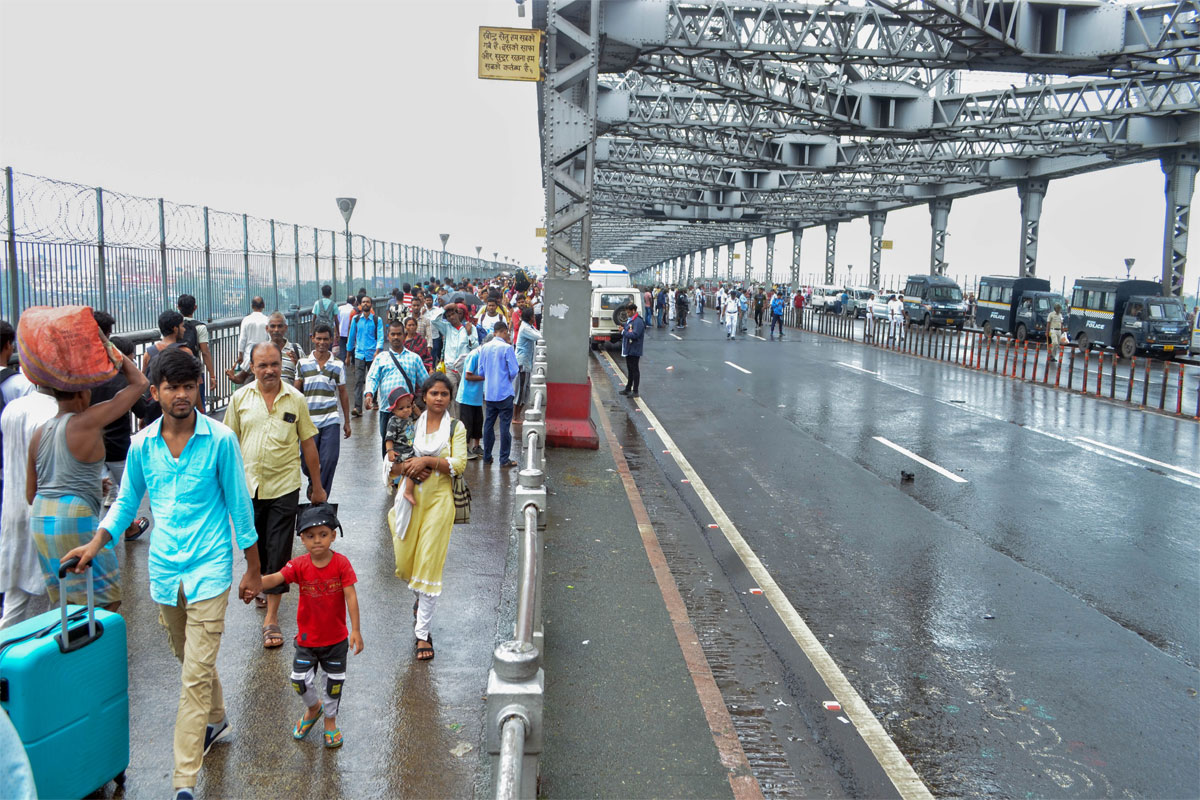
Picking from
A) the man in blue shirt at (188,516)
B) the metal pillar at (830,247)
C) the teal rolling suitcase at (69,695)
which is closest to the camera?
the teal rolling suitcase at (69,695)

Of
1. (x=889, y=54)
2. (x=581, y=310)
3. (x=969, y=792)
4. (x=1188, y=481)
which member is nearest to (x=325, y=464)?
(x=969, y=792)

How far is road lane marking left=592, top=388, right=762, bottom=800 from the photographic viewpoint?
4.93 meters

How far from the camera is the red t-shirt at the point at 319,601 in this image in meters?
4.71

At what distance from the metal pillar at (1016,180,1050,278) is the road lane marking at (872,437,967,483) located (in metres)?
32.0

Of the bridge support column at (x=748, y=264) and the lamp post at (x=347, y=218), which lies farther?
the bridge support column at (x=748, y=264)

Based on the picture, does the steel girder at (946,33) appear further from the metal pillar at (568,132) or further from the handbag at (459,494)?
the handbag at (459,494)

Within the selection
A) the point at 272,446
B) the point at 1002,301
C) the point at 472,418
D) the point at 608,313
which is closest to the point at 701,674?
the point at 272,446

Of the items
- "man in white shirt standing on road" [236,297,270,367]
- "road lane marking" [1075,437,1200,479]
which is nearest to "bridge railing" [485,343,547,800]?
"man in white shirt standing on road" [236,297,270,367]

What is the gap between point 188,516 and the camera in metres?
4.34

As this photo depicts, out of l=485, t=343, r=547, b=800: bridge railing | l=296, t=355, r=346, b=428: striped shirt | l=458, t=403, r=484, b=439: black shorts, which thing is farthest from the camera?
l=458, t=403, r=484, b=439: black shorts

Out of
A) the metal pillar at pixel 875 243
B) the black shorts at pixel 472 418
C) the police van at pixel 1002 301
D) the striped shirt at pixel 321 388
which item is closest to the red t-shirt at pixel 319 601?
the striped shirt at pixel 321 388

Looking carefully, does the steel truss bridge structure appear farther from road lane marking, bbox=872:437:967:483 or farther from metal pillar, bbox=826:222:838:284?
metal pillar, bbox=826:222:838:284

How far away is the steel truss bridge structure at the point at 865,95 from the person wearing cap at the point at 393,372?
5.77 m

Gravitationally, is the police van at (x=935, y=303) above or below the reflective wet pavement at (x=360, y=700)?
above
